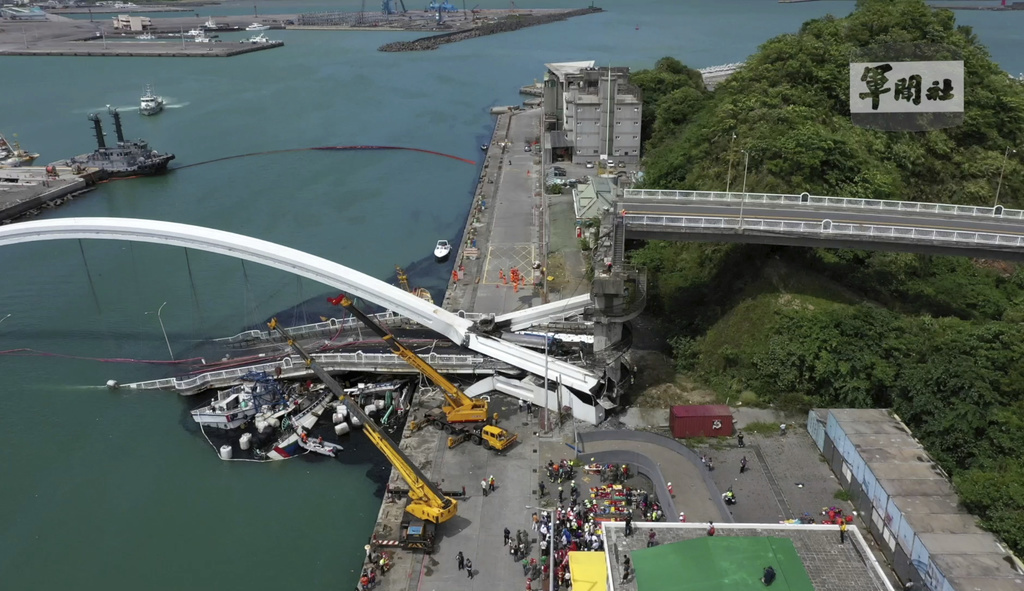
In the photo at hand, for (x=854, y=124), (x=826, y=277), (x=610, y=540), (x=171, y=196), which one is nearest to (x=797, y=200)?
(x=826, y=277)

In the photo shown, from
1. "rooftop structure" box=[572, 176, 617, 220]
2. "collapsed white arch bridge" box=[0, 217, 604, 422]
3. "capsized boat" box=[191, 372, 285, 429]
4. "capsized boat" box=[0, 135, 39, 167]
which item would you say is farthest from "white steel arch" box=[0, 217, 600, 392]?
"capsized boat" box=[0, 135, 39, 167]

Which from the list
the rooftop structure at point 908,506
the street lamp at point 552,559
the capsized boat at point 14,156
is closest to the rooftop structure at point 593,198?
the rooftop structure at point 908,506

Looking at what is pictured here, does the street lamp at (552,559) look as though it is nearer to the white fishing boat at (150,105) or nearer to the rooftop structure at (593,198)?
the rooftop structure at (593,198)

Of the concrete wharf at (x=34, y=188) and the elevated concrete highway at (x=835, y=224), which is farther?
the concrete wharf at (x=34, y=188)

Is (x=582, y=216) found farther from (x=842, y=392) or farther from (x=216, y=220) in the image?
(x=216, y=220)

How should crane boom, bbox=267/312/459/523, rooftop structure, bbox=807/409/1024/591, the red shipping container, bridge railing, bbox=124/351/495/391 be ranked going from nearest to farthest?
1. rooftop structure, bbox=807/409/1024/591
2. crane boom, bbox=267/312/459/523
3. the red shipping container
4. bridge railing, bbox=124/351/495/391

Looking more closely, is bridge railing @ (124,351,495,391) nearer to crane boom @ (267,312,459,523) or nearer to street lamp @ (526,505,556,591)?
crane boom @ (267,312,459,523)

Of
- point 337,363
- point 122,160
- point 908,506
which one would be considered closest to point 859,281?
point 908,506
